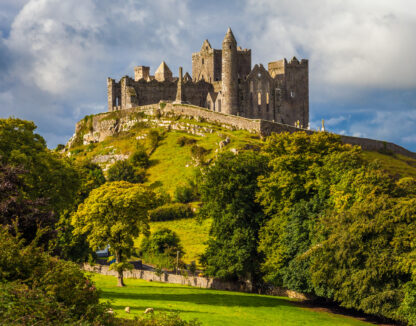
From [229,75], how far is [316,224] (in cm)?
6596

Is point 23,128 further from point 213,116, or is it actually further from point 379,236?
point 213,116

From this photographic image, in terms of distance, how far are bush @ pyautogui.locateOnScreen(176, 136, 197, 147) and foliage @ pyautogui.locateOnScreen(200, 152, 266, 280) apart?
46.9m

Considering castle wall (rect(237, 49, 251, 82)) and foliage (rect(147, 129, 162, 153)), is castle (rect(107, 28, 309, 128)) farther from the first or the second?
foliage (rect(147, 129, 162, 153))

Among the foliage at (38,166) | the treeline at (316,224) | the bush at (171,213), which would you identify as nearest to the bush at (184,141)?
the bush at (171,213)

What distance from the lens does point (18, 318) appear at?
18.2 m

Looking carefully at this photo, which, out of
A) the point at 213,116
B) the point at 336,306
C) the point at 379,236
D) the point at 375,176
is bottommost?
the point at 336,306

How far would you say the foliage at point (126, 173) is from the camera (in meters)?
98.8

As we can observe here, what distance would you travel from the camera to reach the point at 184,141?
104m

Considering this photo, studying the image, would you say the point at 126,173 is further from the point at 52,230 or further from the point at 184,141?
the point at 52,230

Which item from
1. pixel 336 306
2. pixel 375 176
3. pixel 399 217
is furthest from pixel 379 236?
pixel 336 306

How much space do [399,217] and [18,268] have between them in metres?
25.0

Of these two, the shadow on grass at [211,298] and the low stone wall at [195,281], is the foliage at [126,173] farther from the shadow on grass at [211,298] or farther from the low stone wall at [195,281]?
the shadow on grass at [211,298]

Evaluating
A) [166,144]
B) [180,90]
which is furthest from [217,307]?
[180,90]

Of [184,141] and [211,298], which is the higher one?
[184,141]
